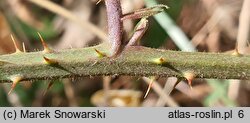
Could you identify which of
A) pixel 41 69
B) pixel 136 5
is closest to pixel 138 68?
pixel 41 69

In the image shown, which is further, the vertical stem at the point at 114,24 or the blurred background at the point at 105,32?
the blurred background at the point at 105,32

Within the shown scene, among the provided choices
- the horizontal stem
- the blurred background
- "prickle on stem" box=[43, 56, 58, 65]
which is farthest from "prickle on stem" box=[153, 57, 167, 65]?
the blurred background

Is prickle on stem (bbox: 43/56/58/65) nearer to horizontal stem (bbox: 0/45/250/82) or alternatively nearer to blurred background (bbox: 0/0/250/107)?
horizontal stem (bbox: 0/45/250/82)

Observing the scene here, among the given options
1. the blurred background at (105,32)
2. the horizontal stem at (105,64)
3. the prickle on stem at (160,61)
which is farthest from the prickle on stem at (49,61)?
the blurred background at (105,32)

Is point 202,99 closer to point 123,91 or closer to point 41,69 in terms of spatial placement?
point 123,91

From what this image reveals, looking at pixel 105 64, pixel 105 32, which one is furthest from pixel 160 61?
pixel 105 32

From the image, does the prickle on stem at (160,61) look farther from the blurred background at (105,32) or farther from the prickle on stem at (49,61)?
the blurred background at (105,32)
